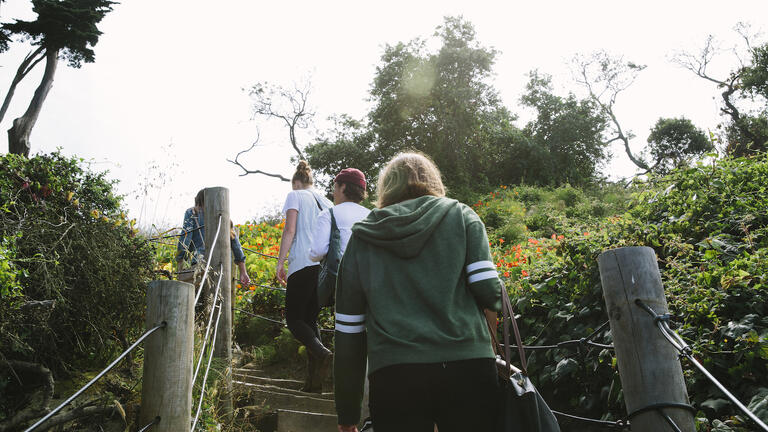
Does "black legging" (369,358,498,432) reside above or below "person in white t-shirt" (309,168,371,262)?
below

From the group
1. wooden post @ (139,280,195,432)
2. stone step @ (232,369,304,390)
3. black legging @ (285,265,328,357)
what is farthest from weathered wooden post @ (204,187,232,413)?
wooden post @ (139,280,195,432)

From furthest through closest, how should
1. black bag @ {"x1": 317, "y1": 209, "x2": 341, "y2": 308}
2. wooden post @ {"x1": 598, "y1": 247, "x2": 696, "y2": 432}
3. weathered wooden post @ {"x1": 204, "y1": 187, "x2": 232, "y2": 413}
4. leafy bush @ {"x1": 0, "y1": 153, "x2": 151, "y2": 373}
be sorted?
1. weathered wooden post @ {"x1": 204, "y1": 187, "x2": 232, "y2": 413}
2. black bag @ {"x1": 317, "y1": 209, "x2": 341, "y2": 308}
3. leafy bush @ {"x1": 0, "y1": 153, "x2": 151, "y2": 373}
4. wooden post @ {"x1": 598, "y1": 247, "x2": 696, "y2": 432}

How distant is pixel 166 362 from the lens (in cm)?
200

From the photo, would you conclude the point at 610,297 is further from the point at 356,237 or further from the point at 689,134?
the point at 689,134

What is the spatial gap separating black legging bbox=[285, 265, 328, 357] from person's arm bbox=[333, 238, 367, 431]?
2.12 metres

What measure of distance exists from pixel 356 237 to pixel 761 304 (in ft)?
7.87

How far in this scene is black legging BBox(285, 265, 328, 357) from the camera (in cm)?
387

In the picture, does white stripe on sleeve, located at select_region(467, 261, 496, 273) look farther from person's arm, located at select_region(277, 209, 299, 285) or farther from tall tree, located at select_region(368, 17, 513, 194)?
tall tree, located at select_region(368, 17, 513, 194)

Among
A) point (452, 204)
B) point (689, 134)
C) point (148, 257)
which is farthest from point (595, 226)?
point (689, 134)

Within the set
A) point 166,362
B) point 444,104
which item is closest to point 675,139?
point 444,104

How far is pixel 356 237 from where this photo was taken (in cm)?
181

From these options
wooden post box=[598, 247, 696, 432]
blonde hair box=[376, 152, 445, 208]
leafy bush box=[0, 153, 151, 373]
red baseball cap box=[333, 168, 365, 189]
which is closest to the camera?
wooden post box=[598, 247, 696, 432]

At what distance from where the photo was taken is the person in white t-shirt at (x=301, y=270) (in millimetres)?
3877

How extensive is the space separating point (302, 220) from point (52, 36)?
1734 cm
